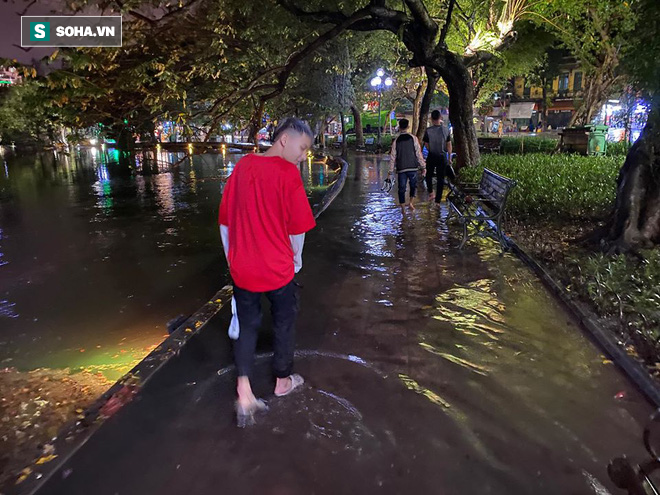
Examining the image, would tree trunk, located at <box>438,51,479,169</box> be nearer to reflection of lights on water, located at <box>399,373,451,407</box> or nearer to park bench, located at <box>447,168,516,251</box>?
park bench, located at <box>447,168,516,251</box>

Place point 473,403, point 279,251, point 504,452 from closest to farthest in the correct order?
point 504,452
point 279,251
point 473,403

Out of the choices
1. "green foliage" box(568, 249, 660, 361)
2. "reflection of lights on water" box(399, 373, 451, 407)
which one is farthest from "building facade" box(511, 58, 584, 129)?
"reflection of lights on water" box(399, 373, 451, 407)

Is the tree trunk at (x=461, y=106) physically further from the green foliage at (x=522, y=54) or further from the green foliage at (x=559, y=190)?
the green foliage at (x=522, y=54)

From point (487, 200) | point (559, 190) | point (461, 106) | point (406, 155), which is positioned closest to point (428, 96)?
point (461, 106)

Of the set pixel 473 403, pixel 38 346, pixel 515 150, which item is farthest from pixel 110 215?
pixel 515 150

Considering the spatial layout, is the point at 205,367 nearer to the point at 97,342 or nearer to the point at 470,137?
the point at 97,342

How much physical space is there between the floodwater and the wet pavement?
1.02 m

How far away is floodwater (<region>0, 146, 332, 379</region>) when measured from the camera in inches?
180

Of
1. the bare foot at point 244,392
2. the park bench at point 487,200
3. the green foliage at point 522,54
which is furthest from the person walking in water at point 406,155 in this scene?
the green foliage at point 522,54

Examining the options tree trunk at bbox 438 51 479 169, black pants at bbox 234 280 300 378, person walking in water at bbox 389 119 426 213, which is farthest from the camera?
Result: tree trunk at bbox 438 51 479 169

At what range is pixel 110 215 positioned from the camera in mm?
11555

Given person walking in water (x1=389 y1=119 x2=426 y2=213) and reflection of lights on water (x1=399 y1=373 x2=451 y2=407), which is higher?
person walking in water (x1=389 y1=119 x2=426 y2=213)

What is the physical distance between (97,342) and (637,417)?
15.0 ft

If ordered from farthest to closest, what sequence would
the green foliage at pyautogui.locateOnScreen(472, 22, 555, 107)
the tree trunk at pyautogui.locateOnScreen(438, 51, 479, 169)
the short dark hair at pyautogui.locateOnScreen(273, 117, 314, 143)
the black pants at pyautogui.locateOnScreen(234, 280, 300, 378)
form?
the green foliage at pyautogui.locateOnScreen(472, 22, 555, 107) → the tree trunk at pyautogui.locateOnScreen(438, 51, 479, 169) → the black pants at pyautogui.locateOnScreen(234, 280, 300, 378) → the short dark hair at pyautogui.locateOnScreen(273, 117, 314, 143)
